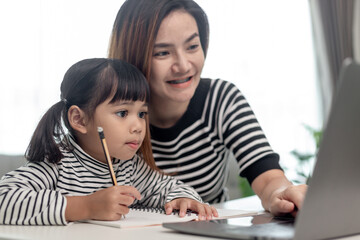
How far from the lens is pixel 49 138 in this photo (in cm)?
108

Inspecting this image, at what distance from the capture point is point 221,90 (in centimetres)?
150

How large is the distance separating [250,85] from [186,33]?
291cm

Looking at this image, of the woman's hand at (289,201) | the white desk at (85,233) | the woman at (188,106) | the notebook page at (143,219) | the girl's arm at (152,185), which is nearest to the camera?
the white desk at (85,233)

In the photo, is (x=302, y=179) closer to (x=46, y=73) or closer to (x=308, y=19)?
(x=308, y=19)

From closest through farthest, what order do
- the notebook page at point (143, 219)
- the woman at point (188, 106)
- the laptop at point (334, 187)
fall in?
the laptop at point (334, 187) < the notebook page at point (143, 219) < the woman at point (188, 106)

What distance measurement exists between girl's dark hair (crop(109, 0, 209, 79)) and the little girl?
147 mm

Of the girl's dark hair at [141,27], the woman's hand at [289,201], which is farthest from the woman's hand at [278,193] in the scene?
the girl's dark hair at [141,27]

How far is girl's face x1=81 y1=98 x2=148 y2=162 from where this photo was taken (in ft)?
3.63

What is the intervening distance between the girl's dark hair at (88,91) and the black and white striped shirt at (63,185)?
6 cm

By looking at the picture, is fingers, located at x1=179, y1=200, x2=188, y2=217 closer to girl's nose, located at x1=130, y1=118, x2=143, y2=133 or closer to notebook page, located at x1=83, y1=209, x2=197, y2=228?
notebook page, located at x1=83, y1=209, x2=197, y2=228

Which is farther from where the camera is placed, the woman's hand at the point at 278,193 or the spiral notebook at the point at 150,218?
the woman's hand at the point at 278,193

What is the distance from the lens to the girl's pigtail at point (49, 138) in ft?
3.38

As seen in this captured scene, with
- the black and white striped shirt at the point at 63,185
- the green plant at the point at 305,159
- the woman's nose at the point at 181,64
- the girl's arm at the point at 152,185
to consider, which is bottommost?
the green plant at the point at 305,159

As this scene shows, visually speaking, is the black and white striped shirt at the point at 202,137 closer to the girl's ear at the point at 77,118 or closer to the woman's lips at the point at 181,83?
the woman's lips at the point at 181,83
